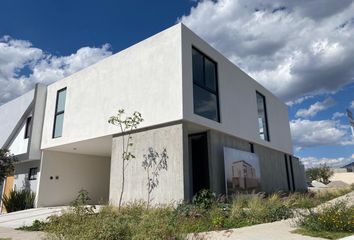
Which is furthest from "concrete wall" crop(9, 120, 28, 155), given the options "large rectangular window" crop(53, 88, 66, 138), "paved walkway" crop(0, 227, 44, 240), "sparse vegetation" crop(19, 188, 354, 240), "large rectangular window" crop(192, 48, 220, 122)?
"large rectangular window" crop(192, 48, 220, 122)

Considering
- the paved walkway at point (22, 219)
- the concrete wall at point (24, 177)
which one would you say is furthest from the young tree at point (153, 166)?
the concrete wall at point (24, 177)

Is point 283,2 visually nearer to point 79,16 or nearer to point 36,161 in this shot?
point 79,16

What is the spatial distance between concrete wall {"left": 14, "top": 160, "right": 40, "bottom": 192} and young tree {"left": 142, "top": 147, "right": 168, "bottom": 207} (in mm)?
9145

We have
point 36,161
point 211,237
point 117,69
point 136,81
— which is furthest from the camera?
point 36,161

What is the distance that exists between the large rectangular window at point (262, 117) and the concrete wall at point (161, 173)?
28.6ft

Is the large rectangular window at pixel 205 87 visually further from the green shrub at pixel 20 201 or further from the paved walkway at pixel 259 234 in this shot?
the green shrub at pixel 20 201

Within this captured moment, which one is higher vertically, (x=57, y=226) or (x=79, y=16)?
(x=79, y=16)

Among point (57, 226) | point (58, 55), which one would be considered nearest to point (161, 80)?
point (58, 55)

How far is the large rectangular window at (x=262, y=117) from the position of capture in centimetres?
1814

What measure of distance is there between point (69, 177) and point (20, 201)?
2.93 m

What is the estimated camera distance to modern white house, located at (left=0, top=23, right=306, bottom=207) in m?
11.3

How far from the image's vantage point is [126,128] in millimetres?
12312

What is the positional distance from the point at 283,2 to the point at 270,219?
320 inches

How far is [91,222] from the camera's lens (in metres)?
5.46
